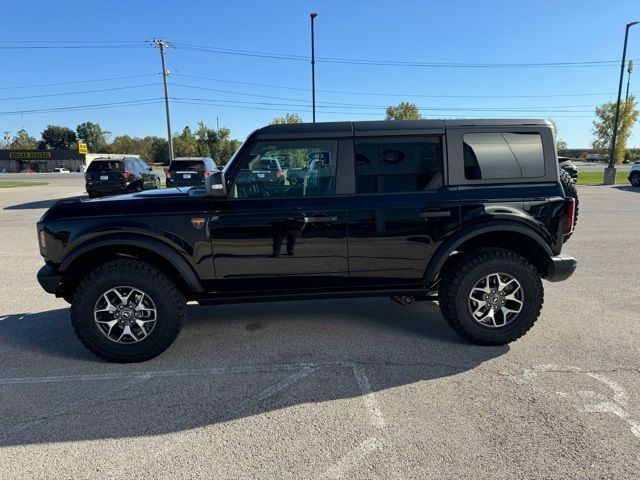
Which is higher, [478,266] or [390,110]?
[390,110]

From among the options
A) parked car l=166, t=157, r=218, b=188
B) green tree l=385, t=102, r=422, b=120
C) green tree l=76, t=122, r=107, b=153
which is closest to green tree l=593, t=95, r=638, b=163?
green tree l=385, t=102, r=422, b=120

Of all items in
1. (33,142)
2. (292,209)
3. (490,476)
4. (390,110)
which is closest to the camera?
(490,476)

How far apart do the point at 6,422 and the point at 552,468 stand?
Answer: 337cm

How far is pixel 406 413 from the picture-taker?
9.62 ft

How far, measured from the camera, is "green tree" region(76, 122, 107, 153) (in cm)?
11850

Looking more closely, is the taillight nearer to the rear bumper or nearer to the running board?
the running board

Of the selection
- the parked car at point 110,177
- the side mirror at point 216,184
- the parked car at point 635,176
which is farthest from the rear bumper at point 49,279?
the parked car at point 635,176

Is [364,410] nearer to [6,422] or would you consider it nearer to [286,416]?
[286,416]

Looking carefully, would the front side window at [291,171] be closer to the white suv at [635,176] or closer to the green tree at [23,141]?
the white suv at [635,176]

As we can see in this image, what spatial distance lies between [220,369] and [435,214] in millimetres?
2220

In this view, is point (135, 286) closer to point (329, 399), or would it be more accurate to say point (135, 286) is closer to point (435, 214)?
point (329, 399)

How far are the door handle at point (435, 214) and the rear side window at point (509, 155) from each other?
46 centimetres

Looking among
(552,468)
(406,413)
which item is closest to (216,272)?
(406,413)

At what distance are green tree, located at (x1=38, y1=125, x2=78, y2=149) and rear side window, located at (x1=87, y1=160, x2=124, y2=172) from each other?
12049cm
